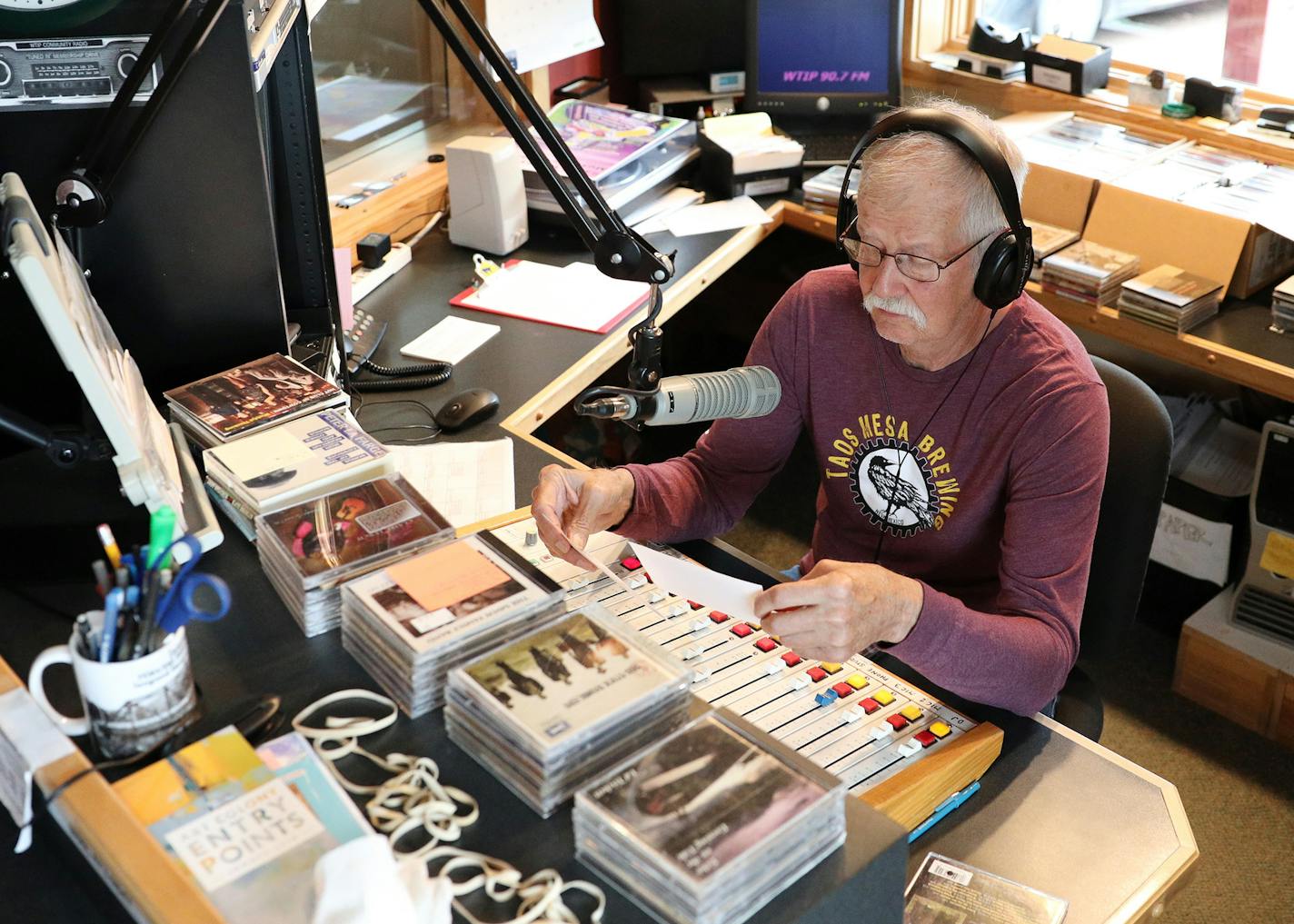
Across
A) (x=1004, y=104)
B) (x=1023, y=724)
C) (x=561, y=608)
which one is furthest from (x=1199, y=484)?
(x=561, y=608)

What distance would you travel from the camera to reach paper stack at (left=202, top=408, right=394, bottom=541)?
1277 millimetres

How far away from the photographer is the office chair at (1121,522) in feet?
4.93

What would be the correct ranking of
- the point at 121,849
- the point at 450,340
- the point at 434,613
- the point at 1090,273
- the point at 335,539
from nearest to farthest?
the point at 121,849 → the point at 434,613 → the point at 335,539 → the point at 450,340 → the point at 1090,273

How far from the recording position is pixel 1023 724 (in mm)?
1302

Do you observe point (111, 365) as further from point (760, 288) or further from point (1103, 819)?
point (760, 288)

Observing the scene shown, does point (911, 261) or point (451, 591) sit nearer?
point (451, 591)

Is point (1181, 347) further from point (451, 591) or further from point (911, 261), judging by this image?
point (451, 591)

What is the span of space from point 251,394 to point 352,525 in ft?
1.14

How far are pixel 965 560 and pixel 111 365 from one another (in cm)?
97

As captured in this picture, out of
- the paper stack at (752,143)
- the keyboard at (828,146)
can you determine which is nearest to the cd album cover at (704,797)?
the paper stack at (752,143)

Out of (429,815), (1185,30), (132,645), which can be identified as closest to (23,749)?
(132,645)

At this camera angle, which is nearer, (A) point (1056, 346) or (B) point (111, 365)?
(B) point (111, 365)

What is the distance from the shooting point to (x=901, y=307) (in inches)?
57.9

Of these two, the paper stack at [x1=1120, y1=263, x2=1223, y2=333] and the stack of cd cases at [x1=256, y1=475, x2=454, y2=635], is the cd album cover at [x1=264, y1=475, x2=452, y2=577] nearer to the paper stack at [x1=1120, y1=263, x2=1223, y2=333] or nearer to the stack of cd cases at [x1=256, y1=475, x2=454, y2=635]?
the stack of cd cases at [x1=256, y1=475, x2=454, y2=635]
